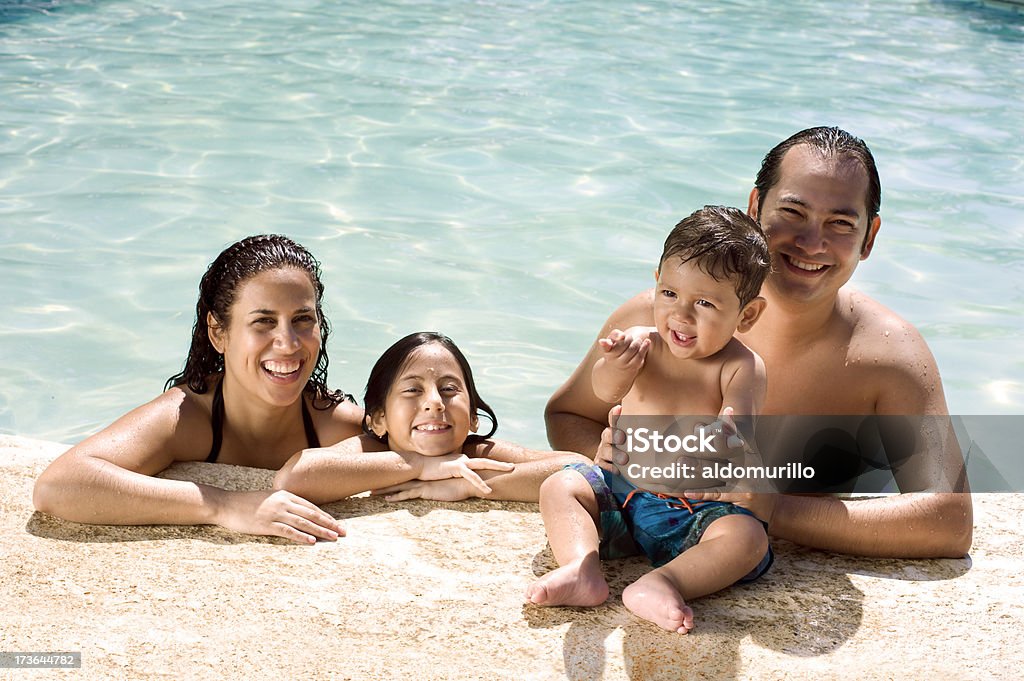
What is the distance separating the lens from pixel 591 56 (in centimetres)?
1080

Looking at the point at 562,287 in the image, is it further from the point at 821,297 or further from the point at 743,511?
the point at 743,511

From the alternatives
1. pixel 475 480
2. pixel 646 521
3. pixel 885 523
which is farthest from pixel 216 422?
pixel 885 523

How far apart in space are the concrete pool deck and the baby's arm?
0.51 metres

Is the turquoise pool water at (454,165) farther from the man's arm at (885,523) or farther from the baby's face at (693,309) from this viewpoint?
the baby's face at (693,309)

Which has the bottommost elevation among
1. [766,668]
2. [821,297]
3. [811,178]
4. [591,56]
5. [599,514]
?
[766,668]

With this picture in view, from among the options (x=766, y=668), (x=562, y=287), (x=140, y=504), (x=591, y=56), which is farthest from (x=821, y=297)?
(x=591, y=56)

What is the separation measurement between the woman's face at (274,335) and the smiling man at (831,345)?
0.96 metres

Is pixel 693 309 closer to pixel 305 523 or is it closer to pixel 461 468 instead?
pixel 461 468

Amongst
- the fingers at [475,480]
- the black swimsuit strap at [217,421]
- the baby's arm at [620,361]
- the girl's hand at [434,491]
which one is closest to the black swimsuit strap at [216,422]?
the black swimsuit strap at [217,421]

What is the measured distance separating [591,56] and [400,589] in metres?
8.57

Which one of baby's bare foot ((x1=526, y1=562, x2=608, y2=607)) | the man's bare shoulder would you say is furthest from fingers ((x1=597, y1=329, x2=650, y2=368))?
the man's bare shoulder

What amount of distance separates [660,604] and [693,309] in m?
0.74

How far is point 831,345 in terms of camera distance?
3.67m

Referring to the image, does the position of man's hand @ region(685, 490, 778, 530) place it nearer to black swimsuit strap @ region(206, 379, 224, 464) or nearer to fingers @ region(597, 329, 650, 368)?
fingers @ region(597, 329, 650, 368)
